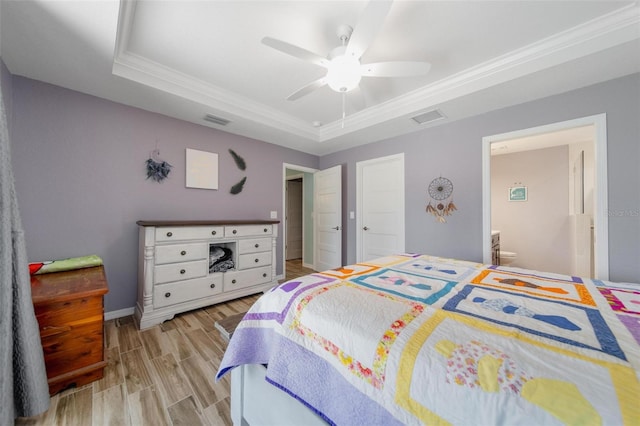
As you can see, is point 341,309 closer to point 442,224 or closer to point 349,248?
point 442,224

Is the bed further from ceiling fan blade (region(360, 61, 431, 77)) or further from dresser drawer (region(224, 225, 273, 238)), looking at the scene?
dresser drawer (region(224, 225, 273, 238))

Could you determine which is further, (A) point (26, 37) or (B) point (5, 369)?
(A) point (26, 37)

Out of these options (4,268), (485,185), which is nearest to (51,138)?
(4,268)

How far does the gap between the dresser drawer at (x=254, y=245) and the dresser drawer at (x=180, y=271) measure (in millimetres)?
437

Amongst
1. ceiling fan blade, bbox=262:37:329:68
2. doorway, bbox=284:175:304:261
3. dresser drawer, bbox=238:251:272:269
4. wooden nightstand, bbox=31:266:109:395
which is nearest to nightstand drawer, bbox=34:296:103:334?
wooden nightstand, bbox=31:266:109:395

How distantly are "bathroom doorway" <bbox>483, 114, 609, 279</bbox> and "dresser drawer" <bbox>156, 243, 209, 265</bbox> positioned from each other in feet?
12.1

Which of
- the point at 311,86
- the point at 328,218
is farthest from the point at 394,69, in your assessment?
the point at 328,218

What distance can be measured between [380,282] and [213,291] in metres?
2.17

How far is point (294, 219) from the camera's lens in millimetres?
5695

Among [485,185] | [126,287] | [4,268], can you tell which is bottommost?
[126,287]

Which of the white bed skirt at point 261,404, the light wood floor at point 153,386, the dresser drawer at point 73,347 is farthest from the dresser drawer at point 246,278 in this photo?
the white bed skirt at point 261,404

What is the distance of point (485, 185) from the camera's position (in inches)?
103

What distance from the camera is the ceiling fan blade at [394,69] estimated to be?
63.9 inches

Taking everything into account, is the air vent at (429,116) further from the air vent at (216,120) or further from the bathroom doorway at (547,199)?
the air vent at (216,120)
